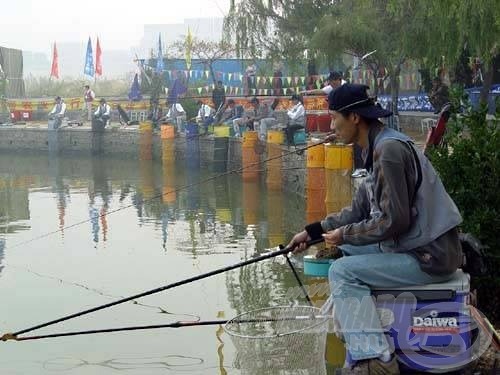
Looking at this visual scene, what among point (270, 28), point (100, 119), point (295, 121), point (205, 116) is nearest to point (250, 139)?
point (295, 121)

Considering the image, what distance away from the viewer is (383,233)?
3.50m

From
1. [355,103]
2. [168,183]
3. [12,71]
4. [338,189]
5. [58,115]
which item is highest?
[12,71]

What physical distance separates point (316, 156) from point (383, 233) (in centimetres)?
987

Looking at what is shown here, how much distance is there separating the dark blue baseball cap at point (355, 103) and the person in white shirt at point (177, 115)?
22.0 meters

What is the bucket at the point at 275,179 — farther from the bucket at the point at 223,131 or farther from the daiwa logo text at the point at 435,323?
the daiwa logo text at the point at 435,323

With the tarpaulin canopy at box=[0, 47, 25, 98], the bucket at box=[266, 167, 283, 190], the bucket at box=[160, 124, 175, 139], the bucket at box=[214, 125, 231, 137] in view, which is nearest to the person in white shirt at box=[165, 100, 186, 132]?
the bucket at box=[160, 124, 175, 139]

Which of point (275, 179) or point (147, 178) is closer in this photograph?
point (275, 179)

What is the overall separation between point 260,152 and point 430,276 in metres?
15.5

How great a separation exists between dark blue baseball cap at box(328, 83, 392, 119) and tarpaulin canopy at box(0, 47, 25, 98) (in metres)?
35.9

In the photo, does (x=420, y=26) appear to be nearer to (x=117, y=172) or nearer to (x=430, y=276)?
(x=117, y=172)

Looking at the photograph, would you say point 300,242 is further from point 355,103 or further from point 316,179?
point 316,179

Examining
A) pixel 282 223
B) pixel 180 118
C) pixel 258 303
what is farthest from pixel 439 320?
pixel 180 118

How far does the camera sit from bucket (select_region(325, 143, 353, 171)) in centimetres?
1220

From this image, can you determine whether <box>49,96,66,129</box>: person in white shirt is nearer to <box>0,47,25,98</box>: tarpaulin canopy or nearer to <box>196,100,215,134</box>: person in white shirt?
<box>196,100,215,134</box>: person in white shirt
